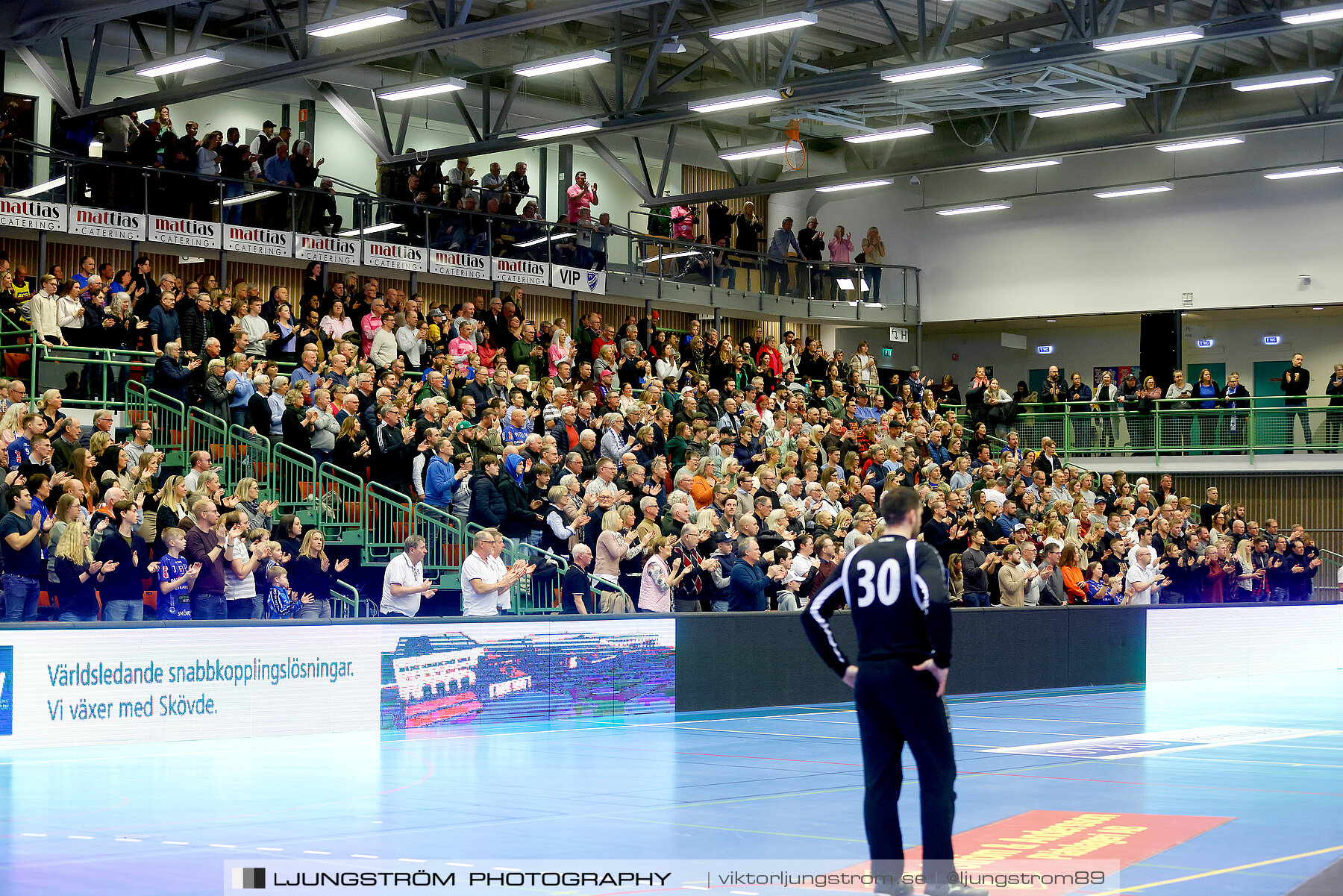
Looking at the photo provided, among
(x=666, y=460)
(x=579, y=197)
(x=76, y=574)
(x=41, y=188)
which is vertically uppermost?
(x=579, y=197)

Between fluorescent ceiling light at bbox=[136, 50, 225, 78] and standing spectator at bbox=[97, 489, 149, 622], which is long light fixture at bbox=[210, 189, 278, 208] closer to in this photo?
fluorescent ceiling light at bbox=[136, 50, 225, 78]

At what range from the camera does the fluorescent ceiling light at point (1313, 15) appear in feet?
64.8

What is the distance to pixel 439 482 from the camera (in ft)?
57.5

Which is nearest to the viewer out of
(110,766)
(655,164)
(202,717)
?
(110,766)

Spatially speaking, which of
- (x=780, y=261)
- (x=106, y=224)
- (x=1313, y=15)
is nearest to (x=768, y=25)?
(x=1313, y=15)

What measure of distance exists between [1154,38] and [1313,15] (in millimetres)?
2010

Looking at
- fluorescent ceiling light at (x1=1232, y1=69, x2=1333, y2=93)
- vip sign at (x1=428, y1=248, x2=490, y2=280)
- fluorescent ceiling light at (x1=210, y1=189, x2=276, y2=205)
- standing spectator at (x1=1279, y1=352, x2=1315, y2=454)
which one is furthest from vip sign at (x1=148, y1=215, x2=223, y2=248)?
standing spectator at (x1=1279, y1=352, x2=1315, y2=454)

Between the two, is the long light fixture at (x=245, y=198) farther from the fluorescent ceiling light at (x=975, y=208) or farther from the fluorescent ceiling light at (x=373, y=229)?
the fluorescent ceiling light at (x=975, y=208)

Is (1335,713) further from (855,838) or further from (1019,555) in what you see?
(855,838)

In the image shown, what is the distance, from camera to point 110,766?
1172 cm

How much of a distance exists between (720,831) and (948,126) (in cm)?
3101

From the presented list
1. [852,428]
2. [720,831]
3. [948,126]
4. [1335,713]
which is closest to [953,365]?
[948,126]

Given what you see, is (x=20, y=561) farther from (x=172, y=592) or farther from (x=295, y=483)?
(x=295, y=483)

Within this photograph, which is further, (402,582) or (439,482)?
(439,482)
